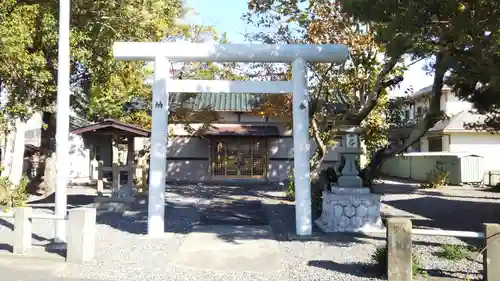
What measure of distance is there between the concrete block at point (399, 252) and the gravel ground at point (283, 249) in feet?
1.02

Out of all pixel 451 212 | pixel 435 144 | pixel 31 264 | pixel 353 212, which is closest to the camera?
pixel 31 264

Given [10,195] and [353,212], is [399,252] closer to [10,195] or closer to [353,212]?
[353,212]

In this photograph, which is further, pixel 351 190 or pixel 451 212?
pixel 451 212

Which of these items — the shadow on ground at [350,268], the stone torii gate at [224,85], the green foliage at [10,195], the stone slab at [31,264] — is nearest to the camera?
the shadow on ground at [350,268]

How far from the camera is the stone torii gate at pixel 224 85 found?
31.2ft

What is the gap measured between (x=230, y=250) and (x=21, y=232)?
141 inches

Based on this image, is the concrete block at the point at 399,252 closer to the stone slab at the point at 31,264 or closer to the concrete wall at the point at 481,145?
the stone slab at the point at 31,264

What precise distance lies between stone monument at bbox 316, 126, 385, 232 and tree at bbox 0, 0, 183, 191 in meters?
7.09

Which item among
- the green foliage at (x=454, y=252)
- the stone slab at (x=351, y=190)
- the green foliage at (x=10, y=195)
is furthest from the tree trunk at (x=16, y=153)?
the green foliage at (x=454, y=252)

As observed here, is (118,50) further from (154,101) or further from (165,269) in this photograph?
(165,269)

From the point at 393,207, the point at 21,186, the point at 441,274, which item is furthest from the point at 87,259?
the point at 393,207

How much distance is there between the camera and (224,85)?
31.7 feet

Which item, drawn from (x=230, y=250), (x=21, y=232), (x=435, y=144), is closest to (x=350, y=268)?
(x=230, y=250)

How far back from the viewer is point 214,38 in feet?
71.6
